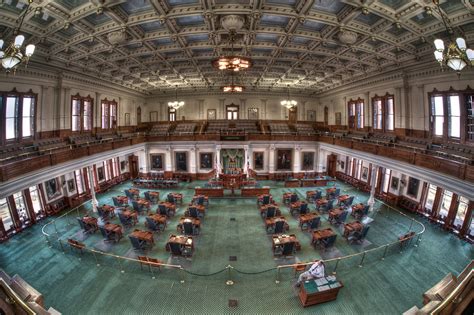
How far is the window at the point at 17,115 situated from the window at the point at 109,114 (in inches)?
294

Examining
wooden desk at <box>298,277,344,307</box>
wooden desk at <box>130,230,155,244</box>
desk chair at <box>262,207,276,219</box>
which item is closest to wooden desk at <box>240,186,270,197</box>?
desk chair at <box>262,207,276,219</box>

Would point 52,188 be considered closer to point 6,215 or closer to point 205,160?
point 6,215

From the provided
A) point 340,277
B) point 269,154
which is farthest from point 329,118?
Result: point 340,277

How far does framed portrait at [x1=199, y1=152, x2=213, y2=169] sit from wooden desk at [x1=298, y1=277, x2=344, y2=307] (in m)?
18.4

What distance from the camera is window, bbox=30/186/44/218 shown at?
1468cm

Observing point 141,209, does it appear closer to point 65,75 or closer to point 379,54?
point 65,75

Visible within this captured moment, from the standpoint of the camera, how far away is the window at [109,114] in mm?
21938

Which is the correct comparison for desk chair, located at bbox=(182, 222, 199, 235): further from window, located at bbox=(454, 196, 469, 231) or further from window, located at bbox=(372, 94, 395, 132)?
window, located at bbox=(372, 94, 395, 132)

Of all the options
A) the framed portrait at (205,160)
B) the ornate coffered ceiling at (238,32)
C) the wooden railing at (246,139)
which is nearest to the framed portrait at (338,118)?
the wooden railing at (246,139)

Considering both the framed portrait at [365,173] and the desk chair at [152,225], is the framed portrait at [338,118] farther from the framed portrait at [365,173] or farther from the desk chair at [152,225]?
the desk chair at [152,225]

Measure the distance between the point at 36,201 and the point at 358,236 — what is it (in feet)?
65.6

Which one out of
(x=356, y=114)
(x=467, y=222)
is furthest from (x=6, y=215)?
(x=356, y=114)

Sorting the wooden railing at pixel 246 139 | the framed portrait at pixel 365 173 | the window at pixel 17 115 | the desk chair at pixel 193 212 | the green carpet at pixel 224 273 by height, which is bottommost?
the green carpet at pixel 224 273

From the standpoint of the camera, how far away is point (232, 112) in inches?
1133
